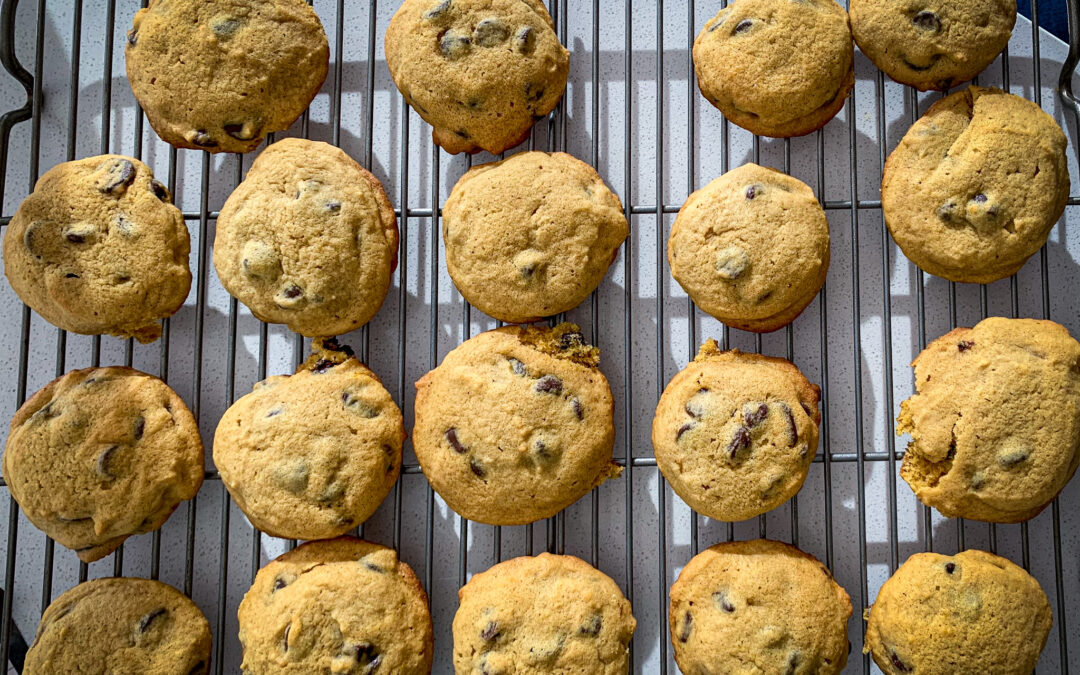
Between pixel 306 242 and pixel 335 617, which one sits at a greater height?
pixel 306 242

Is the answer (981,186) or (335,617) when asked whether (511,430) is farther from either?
(981,186)

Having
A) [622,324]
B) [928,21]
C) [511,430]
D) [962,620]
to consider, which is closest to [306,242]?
[511,430]

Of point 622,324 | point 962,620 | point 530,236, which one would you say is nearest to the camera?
point 962,620

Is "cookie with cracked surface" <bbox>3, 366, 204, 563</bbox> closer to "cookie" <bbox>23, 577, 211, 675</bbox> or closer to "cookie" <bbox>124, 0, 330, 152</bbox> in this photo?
"cookie" <bbox>23, 577, 211, 675</bbox>

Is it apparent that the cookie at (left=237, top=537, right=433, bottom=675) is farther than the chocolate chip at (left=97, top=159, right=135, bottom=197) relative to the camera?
No

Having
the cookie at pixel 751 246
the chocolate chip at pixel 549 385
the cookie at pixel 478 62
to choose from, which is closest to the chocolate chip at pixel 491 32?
the cookie at pixel 478 62

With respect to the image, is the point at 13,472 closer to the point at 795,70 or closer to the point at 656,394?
the point at 656,394

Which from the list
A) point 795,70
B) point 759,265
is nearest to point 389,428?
point 759,265

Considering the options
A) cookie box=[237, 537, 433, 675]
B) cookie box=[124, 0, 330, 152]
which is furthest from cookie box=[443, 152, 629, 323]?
cookie box=[237, 537, 433, 675]
